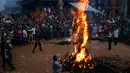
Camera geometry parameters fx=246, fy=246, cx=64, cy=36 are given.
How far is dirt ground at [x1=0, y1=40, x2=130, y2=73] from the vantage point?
621 inches

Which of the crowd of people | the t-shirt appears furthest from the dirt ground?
the t-shirt

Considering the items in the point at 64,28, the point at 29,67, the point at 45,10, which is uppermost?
the point at 45,10

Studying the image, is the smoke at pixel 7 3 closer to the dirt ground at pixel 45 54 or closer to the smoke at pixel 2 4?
the smoke at pixel 2 4

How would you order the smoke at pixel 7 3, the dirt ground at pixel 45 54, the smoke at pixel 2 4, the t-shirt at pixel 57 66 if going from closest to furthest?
the t-shirt at pixel 57 66 → the dirt ground at pixel 45 54 → the smoke at pixel 2 4 → the smoke at pixel 7 3

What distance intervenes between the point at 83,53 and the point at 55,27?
985 cm

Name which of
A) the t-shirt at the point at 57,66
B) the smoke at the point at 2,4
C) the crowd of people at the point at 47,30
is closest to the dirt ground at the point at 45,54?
the crowd of people at the point at 47,30

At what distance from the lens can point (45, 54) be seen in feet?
62.2

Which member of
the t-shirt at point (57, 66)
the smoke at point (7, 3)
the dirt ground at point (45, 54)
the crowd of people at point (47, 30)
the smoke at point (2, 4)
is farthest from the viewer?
the smoke at point (7, 3)

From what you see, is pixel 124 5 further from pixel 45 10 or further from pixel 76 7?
pixel 45 10

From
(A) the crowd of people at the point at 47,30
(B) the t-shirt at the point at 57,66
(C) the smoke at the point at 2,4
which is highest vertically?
(C) the smoke at the point at 2,4

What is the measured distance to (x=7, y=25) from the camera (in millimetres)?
22719

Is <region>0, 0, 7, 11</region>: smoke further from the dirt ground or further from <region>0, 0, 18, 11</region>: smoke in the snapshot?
the dirt ground

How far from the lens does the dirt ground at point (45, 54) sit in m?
15.8

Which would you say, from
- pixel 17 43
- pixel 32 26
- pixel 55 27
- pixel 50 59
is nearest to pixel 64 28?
pixel 55 27
